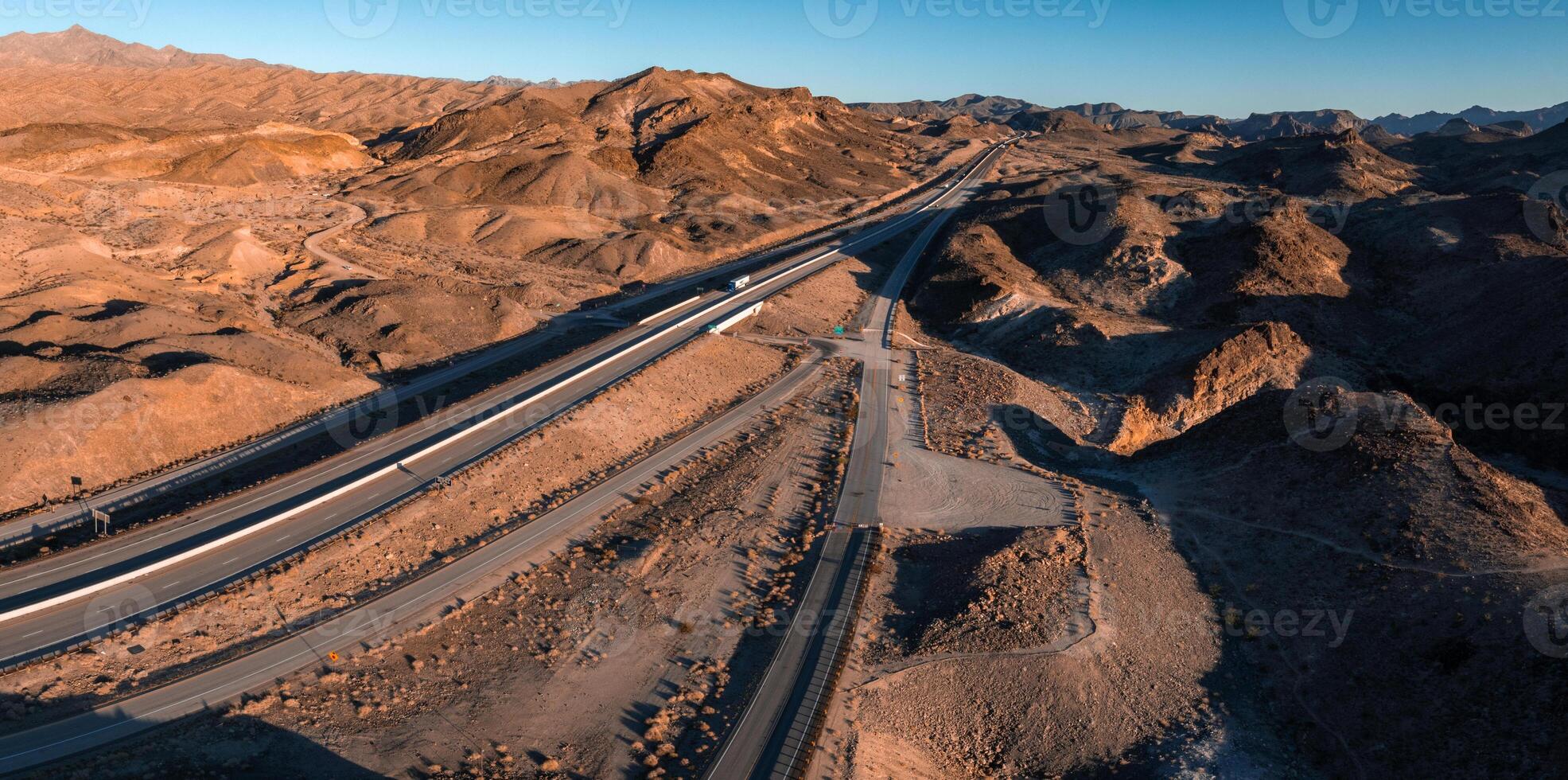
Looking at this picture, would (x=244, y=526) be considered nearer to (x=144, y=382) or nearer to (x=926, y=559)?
(x=144, y=382)

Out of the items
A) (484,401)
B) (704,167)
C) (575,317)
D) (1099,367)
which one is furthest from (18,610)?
(704,167)

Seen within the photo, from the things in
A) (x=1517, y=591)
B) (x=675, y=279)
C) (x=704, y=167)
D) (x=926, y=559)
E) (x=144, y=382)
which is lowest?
(x=926, y=559)

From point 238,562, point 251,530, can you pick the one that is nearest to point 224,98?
point 251,530

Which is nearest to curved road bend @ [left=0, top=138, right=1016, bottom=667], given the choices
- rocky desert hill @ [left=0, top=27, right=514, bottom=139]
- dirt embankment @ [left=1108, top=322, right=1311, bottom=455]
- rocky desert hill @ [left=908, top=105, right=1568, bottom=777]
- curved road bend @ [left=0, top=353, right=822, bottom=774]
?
curved road bend @ [left=0, top=353, right=822, bottom=774]

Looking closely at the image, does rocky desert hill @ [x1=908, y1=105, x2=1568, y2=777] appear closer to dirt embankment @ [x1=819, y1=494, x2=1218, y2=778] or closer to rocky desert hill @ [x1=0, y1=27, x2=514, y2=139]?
dirt embankment @ [x1=819, y1=494, x2=1218, y2=778]

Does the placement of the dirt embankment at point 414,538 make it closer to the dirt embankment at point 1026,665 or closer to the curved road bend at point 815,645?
the curved road bend at point 815,645
